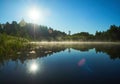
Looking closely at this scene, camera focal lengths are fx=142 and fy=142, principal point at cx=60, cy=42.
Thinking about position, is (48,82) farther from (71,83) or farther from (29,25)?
(29,25)

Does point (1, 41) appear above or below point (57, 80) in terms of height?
above

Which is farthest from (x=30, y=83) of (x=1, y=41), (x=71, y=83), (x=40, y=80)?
(x=1, y=41)

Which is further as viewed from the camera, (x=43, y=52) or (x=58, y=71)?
(x=43, y=52)

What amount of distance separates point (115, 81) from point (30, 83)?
6.02 m

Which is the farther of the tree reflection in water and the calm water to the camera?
the tree reflection in water

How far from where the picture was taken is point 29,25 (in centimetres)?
19950

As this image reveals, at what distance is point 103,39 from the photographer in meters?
152

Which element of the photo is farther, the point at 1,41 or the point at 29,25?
the point at 29,25

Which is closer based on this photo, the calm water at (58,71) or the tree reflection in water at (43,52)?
the calm water at (58,71)

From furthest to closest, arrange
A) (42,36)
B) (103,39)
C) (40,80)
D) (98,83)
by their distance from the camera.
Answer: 1. (42,36)
2. (103,39)
3. (40,80)
4. (98,83)

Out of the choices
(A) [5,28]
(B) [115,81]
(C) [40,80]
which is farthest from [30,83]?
(A) [5,28]

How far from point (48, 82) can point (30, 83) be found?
1.24 m

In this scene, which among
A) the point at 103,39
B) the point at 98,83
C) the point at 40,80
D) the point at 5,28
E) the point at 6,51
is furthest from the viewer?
the point at 103,39

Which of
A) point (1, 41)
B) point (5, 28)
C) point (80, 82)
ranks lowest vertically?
point (80, 82)
